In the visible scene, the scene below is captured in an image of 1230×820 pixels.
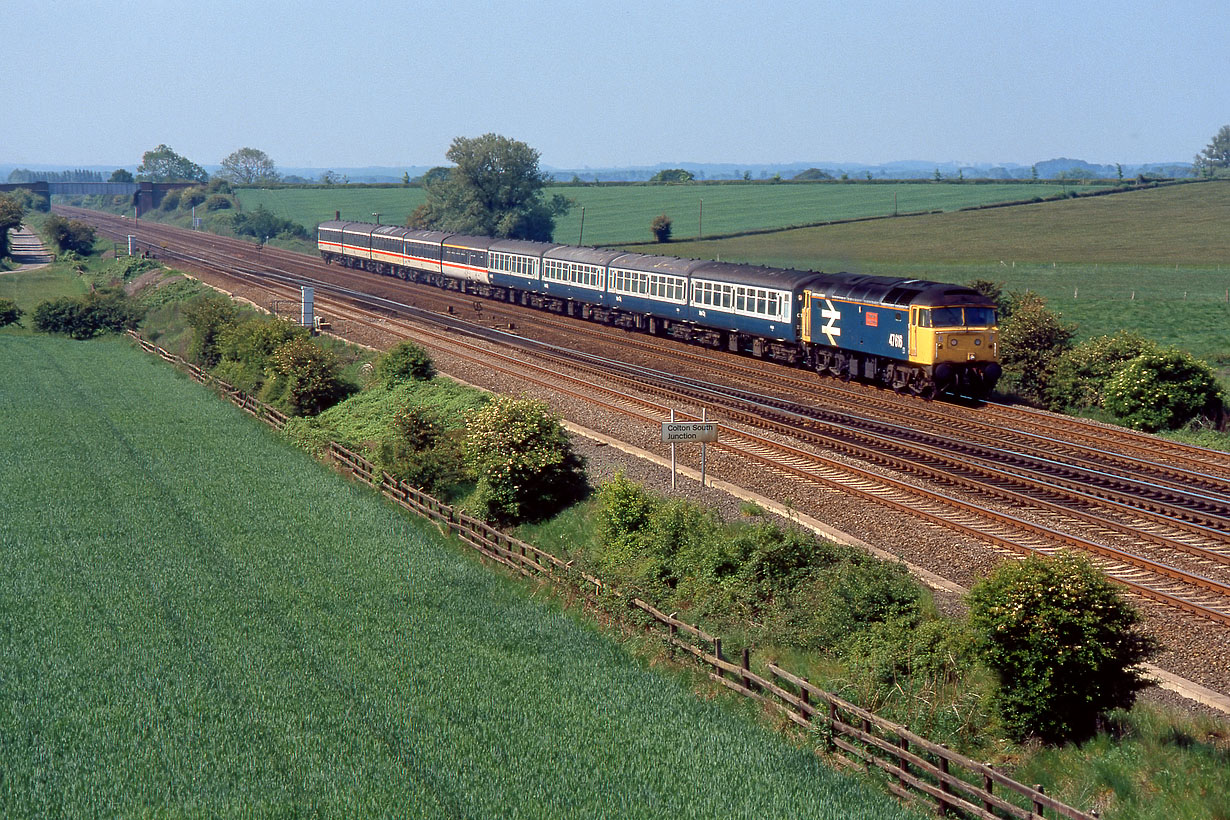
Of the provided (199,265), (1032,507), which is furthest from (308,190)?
(1032,507)

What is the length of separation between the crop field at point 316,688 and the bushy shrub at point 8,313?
163 feet

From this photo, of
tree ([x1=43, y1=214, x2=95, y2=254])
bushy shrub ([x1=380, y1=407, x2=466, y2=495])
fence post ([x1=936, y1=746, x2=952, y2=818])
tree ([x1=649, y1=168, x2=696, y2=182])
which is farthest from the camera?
tree ([x1=649, y1=168, x2=696, y2=182])

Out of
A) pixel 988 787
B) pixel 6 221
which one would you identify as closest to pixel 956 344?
pixel 988 787

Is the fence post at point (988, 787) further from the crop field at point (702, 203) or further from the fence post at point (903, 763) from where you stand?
the crop field at point (702, 203)

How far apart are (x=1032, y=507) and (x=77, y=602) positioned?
18543 mm

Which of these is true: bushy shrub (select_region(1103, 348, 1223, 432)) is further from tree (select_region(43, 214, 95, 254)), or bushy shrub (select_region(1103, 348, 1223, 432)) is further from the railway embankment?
tree (select_region(43, 214, 95, 254))

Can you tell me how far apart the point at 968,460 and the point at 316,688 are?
53.6ft

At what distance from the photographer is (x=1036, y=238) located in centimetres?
9144

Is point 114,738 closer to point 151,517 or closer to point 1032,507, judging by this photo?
point 151,517

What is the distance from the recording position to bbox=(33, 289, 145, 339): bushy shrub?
68625 millimetres

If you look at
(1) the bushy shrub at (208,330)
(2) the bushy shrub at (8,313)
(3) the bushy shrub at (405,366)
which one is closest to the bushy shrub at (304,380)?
(3) the bushy shrub at (405,366)

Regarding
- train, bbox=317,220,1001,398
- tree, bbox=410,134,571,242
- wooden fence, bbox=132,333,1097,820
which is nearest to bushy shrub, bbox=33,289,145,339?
train, bbox=317,220,1001,398

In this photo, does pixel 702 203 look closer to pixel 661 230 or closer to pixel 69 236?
pixel 661 230

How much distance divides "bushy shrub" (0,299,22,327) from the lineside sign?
64.0 metres
